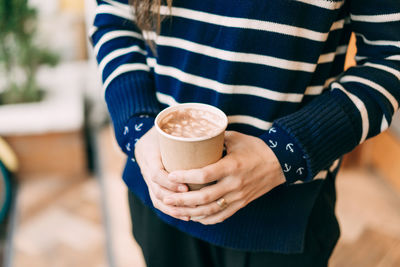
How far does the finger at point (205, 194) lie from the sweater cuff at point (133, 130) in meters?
0.14

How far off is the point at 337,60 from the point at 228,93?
0.22m

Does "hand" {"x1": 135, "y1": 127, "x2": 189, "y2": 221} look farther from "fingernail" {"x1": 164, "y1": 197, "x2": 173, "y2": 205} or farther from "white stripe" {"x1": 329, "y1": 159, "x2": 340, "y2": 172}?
"white stripe" {"x1": 329, "y1": 159, "x2": 340, "y2": 172}

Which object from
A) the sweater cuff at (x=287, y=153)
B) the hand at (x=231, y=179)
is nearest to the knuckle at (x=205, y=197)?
the hand at (x=231, y=179)

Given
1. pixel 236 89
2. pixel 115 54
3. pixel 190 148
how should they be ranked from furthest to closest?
pixel 115 54
pixel 236 89
pixel 190 148

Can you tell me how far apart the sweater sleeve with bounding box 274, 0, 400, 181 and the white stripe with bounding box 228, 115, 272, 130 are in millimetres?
58

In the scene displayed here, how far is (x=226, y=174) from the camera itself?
0.52 metres

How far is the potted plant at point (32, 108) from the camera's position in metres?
1.94

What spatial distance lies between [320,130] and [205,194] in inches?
8.3

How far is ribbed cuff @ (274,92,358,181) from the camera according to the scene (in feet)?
1.83

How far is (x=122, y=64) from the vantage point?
27.8 inches

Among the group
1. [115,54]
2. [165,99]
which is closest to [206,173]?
[165,99]

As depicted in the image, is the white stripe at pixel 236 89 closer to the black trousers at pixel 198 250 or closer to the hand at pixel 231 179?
the hand at pixel 231 179

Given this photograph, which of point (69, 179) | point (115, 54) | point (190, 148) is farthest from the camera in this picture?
point (69, 179)

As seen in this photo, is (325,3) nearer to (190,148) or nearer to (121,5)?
(190,148)
